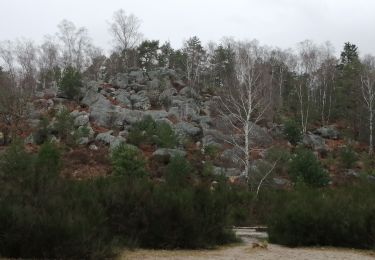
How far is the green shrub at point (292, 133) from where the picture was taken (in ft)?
132

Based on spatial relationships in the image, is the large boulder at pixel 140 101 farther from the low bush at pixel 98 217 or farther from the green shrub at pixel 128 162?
the low bush at pixel 98 217

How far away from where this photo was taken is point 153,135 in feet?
115

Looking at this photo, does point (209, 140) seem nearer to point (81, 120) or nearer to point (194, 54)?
point (81, 120)

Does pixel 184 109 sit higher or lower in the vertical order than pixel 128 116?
higher

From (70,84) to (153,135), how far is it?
46.7 feet

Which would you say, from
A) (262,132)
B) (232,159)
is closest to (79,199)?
(232,159)

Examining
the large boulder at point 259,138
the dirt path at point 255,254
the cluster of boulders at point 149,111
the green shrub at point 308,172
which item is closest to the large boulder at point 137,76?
the cluster of boulders at point 149,111

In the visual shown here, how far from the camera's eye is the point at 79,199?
9.83 metres

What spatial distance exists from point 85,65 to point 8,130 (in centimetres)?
2973

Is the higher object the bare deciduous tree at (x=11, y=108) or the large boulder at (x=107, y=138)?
the bare deciduous tree at (x=11, y=108)

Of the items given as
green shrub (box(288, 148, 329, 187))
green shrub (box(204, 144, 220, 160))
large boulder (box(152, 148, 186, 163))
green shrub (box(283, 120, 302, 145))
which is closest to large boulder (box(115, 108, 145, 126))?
green shrub (box(204, 144, 220, 160))

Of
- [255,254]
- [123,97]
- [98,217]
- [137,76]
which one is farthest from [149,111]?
[98,217]

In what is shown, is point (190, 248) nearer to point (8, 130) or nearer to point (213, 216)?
point (213, 216)

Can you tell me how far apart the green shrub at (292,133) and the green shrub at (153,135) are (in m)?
10.8
